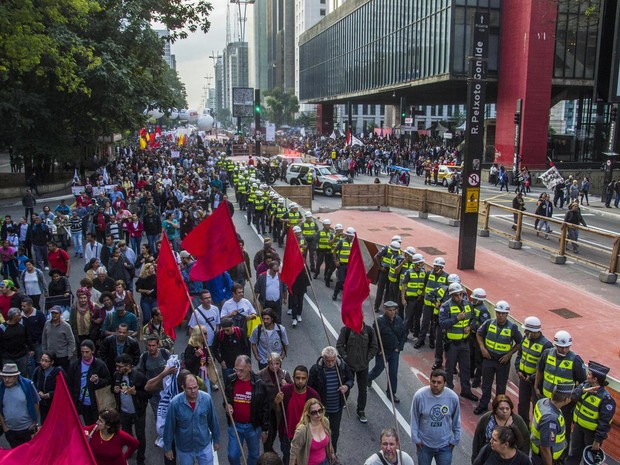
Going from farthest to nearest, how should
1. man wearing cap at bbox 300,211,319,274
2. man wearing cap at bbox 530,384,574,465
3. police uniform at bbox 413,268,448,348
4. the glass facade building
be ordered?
1. the glass facade building
2. man wearing cap at bbox 300,211,319,274
3. police uniform at bbox 413,268,448,348
4. man wearing cap at bbox 530,384,574,465

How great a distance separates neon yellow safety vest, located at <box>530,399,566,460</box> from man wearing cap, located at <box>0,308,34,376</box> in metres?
6.59

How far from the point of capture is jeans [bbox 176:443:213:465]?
5.95 m

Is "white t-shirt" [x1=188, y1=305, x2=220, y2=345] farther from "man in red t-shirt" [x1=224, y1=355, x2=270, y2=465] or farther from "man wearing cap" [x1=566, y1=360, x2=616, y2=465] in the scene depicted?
"man wearing cap" [x1=566, y1=360, x2=616, y2=465]

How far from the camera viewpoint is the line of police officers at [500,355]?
6.26 meters

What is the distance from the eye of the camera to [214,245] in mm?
8016

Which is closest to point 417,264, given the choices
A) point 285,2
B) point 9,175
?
point 9,175

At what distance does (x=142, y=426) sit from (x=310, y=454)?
2.44 metres

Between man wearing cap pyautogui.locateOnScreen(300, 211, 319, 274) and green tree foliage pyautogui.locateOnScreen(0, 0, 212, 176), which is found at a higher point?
green tree foliage pyautogui.locateOnScreen(0, 0, 212, 176)

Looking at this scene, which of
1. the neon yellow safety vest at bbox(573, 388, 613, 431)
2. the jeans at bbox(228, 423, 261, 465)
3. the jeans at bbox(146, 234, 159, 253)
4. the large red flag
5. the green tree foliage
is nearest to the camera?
the large red flag

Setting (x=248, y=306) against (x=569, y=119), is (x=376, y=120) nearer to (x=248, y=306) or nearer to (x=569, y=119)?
(x=569, y=119)

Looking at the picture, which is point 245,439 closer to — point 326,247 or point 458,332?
point 458,332

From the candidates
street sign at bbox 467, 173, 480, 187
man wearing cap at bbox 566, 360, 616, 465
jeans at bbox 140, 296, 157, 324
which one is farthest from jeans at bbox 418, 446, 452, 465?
street sign at bbox 467, 173, 480, 187

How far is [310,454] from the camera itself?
5391 millimetres

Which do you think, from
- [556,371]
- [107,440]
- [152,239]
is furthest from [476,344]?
[152,239]
